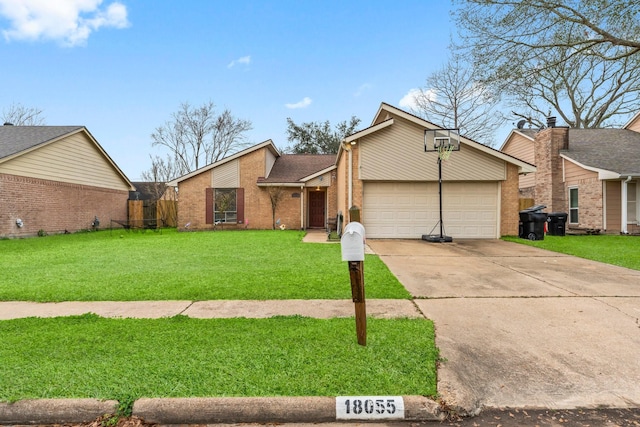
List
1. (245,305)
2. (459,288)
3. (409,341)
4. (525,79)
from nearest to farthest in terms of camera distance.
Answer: (409,341) → (245,305) → (459,288) → (525,79)

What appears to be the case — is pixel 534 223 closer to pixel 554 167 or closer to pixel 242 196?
pixel 554 167

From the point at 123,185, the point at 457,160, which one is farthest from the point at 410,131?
the point at 123,185

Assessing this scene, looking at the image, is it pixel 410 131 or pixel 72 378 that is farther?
pixel 410 131

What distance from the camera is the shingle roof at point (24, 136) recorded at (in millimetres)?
14877

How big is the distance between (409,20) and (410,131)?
418cm

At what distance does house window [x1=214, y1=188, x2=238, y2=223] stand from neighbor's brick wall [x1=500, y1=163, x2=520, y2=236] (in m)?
12.6

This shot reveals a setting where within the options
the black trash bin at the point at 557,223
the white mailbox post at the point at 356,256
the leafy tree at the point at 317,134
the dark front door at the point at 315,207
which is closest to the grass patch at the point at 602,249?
the black trash bin at the point at 557,223

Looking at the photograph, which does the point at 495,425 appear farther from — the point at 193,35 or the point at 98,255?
the point at 193,35

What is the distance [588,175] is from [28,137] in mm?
26311

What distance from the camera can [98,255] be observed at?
30.5ft

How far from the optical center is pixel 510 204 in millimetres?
13258

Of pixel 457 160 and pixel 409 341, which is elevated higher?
pixel 457 160

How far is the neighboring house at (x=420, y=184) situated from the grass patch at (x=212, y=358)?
30.9 ft

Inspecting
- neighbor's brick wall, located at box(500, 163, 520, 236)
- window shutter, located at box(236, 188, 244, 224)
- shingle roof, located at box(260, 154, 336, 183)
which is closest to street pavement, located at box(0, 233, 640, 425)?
neighbor's brick wall, located at box(500, 163, 520, 236)
